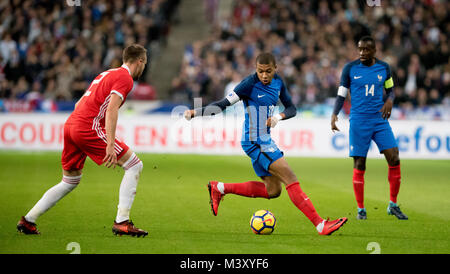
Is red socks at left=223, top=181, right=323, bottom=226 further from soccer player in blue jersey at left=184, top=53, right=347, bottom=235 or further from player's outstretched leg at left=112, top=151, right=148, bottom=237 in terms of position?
Answer: player's outstretched leg at left=112, top=151, right=148, bottom=237

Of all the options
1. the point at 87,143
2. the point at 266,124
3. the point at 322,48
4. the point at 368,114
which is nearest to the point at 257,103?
the point at 266,124

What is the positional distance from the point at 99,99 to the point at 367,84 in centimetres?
386

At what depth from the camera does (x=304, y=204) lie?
7500 millimetres

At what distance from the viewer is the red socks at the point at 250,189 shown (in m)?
8.23

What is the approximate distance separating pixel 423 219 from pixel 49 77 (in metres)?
15.7

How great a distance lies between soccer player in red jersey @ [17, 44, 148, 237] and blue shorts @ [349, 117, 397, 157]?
3.32 m

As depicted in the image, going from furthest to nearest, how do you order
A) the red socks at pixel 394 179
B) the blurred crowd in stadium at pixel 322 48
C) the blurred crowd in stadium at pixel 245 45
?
the blurred crowd in stadium at pixel 245 45 → the blurred crowd in stadium at pixel 322 48 → the red socks at pixel 394 179

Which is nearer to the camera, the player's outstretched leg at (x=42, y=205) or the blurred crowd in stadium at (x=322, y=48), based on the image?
the player's outstretched leg at (x=42, y=205)

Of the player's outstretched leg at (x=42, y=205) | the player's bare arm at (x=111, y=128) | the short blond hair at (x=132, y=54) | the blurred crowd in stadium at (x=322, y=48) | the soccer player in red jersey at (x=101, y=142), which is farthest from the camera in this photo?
the blurred crowd in stadium at (x=322, y=48)

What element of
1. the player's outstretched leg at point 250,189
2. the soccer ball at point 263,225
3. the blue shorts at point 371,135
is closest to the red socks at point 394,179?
the blue shorts at point 371,135

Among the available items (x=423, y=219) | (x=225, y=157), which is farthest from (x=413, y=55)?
(x=423, y=219)

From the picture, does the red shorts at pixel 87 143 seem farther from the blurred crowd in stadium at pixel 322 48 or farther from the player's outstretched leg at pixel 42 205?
the blurred crowd in stadium at pixel 322 48

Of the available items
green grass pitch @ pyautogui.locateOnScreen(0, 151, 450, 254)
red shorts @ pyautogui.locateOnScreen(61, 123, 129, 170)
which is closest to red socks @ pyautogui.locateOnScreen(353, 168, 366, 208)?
green grass pitch @ pyautogui.locateOnScreen(0, 151, 450, 254)

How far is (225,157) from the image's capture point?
18.7m
